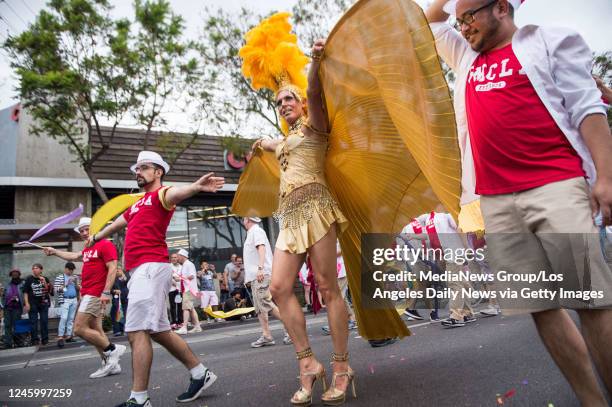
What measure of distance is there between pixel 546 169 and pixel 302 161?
185 centimetres

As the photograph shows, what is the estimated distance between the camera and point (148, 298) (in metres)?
3.81

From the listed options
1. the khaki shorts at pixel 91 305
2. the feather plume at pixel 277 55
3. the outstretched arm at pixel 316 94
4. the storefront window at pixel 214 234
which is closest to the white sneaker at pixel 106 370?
the khaki shorts at pixel 91 305

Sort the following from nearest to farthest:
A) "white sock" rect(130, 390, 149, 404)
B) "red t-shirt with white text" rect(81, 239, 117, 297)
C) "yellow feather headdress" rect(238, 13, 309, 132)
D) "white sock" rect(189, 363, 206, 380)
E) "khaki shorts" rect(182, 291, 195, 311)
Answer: "white sock" rect(130, 390, 149, 404) < "yellow feather headdress" rect(238, 13, 309, 132) < "white sock" rect(189, 363, 206, 380) < "red t-shirt with white text" rect(81, 239, 117, 297) < "khaki shorts" rect(182, 291, 195, 311)

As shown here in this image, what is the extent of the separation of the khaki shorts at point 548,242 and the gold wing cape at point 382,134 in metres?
0.36

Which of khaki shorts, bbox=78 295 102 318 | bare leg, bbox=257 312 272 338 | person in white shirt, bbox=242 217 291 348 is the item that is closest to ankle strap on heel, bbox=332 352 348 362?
khaki shorts, bbox=78 295 102 318

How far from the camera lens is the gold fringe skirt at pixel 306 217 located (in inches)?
137

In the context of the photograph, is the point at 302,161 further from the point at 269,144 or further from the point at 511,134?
the point at 511,134

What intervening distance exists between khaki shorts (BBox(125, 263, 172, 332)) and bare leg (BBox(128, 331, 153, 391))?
0.20 ft

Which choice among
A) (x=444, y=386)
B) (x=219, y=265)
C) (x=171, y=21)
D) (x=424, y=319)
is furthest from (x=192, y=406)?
(x=219, y=265)

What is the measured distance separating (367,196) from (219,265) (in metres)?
17.2

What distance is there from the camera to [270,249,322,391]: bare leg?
338 centimetres

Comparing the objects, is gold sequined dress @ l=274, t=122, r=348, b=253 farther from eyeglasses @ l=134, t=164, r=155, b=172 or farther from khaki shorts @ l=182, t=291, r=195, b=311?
khaki shorts @ l=182, t=291, r=195, b=311

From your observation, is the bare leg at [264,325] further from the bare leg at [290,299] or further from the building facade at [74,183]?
the building facade at [74,183]

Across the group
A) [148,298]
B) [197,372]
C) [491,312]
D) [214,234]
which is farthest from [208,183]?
[214,234]
